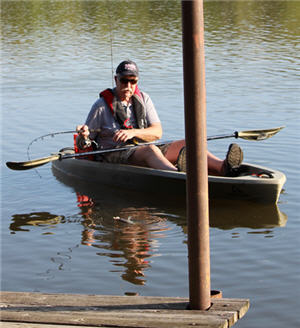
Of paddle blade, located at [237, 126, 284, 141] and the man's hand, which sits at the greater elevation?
the man's hand

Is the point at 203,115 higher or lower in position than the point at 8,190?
higher

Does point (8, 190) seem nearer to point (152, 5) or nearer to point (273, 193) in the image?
point (273, 193)

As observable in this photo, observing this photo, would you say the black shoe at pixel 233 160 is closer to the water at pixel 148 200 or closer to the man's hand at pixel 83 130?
the water at pixel 148 200

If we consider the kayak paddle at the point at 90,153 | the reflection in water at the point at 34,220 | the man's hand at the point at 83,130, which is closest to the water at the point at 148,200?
the reflection in water at the point at 34,220

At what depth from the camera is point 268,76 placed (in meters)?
16.0

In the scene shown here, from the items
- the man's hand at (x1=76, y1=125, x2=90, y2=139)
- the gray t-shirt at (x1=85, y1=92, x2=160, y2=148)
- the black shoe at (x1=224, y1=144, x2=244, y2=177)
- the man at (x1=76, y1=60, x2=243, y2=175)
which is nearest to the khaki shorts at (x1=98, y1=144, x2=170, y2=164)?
the man at (x1=76, y1=60, x2=243, y2=175)

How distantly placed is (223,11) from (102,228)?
25.6m

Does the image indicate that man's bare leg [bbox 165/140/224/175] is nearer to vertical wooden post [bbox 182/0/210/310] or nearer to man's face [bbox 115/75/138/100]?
man's face [bbox 115/75/138/100]

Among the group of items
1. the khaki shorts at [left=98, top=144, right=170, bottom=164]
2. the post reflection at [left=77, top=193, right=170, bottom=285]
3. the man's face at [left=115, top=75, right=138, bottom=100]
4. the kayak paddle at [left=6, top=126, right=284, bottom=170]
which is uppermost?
the man's face at [left=115, top=75, right=138, bottom=100]

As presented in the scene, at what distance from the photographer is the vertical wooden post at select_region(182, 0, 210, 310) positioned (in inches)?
154

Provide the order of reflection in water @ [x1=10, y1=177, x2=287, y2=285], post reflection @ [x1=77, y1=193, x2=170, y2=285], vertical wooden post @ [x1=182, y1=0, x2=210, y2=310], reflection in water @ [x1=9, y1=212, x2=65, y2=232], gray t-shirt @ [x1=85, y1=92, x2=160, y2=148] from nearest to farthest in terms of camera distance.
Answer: vertical wooden post @ [x1=182, y1=0, x2=210, y2=310] → post reflection @ [x1=77, y1=193, x2=170, y2=285] → reflection in water @ [x1=10, y1=177, x2=287, y2=285] → reflection in water @ [x1=9, y1=212, x2=65, y2=232] → gray t-shirt @ [x1=85, y1=92, x2=160, y2=148]

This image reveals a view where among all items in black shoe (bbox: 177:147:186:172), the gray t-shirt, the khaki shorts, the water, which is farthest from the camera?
the khaki shorts

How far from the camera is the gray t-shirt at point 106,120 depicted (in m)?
8.06

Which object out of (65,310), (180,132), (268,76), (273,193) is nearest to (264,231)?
(273,193)
